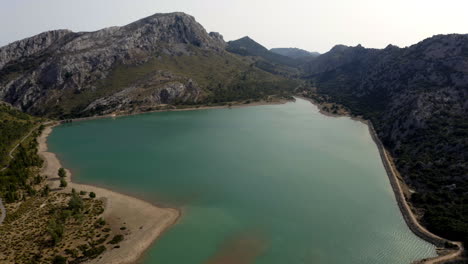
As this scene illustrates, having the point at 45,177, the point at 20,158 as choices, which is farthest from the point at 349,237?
the point at 20,158

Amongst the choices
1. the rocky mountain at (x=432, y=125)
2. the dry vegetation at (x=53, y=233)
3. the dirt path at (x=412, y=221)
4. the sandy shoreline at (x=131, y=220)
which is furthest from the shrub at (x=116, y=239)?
the rocky mountain at (x=432, y=125)

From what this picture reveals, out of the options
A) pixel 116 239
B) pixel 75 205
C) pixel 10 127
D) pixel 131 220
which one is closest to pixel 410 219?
pixel 131 220

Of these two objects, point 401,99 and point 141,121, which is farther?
point 141,121

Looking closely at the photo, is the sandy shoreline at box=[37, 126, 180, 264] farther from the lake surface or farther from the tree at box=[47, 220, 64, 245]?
the tree at box=[47, 220, 64, 245]

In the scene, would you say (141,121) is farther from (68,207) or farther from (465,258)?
(465,258)

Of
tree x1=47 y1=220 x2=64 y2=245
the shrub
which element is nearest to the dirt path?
the shrub

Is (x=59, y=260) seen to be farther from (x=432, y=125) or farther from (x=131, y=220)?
(x=432, y=125)
